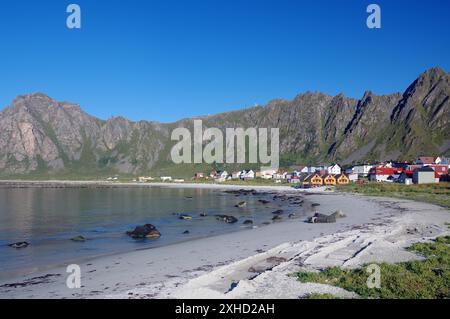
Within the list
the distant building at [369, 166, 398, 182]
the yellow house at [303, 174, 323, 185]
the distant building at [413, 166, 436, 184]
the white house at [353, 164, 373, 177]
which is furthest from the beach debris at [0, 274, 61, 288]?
the white house at [353, 164, 373, 177]

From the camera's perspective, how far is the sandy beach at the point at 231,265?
667 inches

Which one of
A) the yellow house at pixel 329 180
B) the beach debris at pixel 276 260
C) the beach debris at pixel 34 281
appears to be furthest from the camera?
the yellow house at pixel 329 180

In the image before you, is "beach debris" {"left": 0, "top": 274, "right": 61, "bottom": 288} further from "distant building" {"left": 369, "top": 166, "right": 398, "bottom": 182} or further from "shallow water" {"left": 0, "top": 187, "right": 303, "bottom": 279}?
"distant building" {"left": 369, "top": 166, "right": 398, "bottom": 182}

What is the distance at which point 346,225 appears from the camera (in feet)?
130

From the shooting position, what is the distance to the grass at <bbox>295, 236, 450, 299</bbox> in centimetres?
1555

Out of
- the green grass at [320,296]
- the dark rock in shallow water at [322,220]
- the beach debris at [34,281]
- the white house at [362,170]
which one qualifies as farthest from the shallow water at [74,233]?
the white house at [362,170]

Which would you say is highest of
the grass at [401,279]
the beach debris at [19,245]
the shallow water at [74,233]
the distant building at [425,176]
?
the distant building at [425,176]

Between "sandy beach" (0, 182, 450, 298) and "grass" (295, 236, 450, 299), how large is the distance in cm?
86

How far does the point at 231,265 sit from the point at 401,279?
8.50 meters

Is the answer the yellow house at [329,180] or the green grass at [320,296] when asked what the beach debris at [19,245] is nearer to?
the green grass at [320,296]

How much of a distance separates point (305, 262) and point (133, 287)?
9.27 meters

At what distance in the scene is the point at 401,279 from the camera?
17.2 meters

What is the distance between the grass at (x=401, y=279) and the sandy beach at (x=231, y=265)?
0.86 meters
